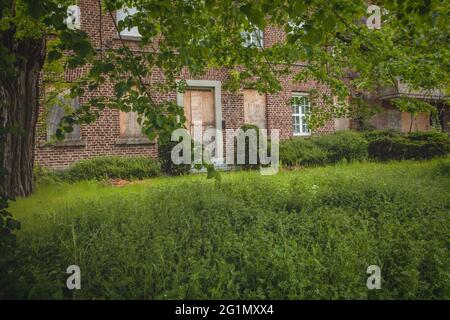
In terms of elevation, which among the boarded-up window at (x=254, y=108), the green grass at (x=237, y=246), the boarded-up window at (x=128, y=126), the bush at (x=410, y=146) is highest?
the boarded-up window at (x=254, y=108)

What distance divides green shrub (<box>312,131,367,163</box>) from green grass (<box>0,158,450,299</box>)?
760cm

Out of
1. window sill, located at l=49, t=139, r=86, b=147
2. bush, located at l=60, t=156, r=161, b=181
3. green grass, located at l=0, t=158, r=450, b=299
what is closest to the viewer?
green grass, located at l=0, t=158, r=450, b=299

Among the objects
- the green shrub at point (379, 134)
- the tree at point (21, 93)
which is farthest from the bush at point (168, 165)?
the green shrub at point (379, 134)

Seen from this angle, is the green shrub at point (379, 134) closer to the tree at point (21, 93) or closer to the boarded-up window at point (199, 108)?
the boarded-up window at point (199, 108)

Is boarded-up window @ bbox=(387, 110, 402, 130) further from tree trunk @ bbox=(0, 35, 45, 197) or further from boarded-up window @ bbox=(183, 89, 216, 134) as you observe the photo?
tree trunk @ bbox=(0, 35, 45, 197)

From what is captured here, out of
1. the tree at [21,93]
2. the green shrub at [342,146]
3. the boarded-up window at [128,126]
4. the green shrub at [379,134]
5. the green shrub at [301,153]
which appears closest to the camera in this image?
the tree at [21,93]

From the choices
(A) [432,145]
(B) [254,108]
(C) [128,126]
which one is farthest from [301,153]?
(C) [128,126]

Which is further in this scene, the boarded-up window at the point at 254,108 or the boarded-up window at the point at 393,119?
the boarded-up window at the point at 393,119

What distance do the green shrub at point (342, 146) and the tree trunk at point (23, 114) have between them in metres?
10.1

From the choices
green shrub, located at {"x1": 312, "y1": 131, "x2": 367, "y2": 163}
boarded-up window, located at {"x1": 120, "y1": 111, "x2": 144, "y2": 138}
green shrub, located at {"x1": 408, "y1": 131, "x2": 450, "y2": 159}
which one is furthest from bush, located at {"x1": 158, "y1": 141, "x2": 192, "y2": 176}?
green shrub, located at {"x1": 408, "y1": 131, "x2": 450, "y2": 159}

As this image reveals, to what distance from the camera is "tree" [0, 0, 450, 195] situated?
113 inches

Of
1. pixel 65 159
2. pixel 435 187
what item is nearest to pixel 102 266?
pixel 435 187

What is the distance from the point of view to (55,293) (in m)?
2.77

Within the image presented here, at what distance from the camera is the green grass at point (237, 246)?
10.2 ft
